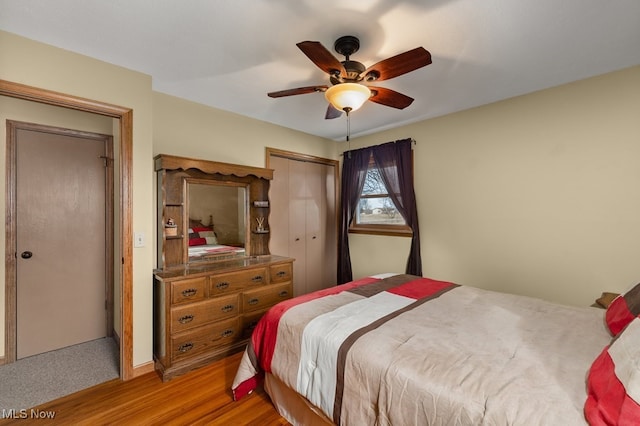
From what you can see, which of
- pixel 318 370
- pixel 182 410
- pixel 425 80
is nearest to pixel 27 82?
pixel 182 410

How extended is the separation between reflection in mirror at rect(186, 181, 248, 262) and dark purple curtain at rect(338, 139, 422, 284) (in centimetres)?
150

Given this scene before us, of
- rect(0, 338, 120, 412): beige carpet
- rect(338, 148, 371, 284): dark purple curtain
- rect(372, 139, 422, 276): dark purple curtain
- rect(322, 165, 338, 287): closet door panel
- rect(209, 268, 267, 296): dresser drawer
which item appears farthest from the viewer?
rect(322, 165, 338, 287): closet door panel

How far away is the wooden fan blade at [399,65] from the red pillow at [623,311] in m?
1.59

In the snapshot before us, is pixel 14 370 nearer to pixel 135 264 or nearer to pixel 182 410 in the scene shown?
pixel 135 264

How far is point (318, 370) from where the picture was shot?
4.81ft

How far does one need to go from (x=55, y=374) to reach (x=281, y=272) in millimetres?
1959

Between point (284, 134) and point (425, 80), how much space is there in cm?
187

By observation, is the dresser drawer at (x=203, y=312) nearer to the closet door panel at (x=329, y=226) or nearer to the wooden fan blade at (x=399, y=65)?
the closet door panel at (x=329, y=226)

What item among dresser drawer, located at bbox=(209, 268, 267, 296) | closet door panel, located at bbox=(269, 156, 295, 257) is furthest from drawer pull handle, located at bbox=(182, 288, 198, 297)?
closet door panel, located at bbox=(269, 156, 295, 257)

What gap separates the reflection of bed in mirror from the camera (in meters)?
2.83

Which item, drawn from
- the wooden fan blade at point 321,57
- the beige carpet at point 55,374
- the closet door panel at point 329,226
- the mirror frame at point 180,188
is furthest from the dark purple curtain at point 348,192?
the beige carpet at point 55,374

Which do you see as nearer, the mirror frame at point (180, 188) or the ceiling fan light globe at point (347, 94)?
the ceiling fan light globe at point (347, 94)

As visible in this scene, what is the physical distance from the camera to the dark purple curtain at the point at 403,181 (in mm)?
3424

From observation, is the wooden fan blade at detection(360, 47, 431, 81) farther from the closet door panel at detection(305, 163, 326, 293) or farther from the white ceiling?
the closet door panel at detection(305, 163, 326, 293)
